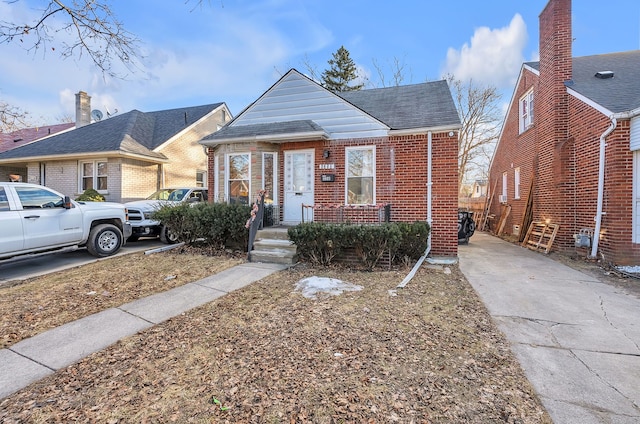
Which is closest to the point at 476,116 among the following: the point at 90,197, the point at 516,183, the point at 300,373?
the point at 516,183

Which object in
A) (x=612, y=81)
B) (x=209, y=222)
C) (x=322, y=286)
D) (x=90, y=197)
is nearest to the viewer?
(x=322, y=286)

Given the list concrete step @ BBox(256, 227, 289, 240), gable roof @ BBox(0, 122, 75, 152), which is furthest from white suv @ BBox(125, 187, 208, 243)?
gable roof @ BBox(0, 122, 75, 152)

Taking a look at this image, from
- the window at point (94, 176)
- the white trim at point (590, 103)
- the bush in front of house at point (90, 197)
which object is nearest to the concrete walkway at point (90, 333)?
the white trim at point (590, 103)

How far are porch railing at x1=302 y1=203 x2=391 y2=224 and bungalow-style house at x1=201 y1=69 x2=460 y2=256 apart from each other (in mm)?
28

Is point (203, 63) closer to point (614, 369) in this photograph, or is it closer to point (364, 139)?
point (364, 139)

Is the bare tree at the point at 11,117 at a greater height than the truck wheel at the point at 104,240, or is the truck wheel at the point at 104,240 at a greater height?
the bare tree at the point at 11,117

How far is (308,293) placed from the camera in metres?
5.06

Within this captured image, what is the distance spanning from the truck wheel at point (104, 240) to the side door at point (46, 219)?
386 mm

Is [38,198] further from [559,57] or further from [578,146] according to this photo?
[559,57]

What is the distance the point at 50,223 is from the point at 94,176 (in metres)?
9.08

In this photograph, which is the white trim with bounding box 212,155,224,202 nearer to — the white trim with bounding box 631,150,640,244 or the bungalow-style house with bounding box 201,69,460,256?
the bungalow-style house with bounding box 201,69,460,256

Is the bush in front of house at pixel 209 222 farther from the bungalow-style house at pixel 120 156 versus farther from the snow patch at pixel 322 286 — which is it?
the bungalow-style house at pixel 120 156

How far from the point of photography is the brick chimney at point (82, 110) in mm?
18016

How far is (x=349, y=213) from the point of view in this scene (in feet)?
28.8
